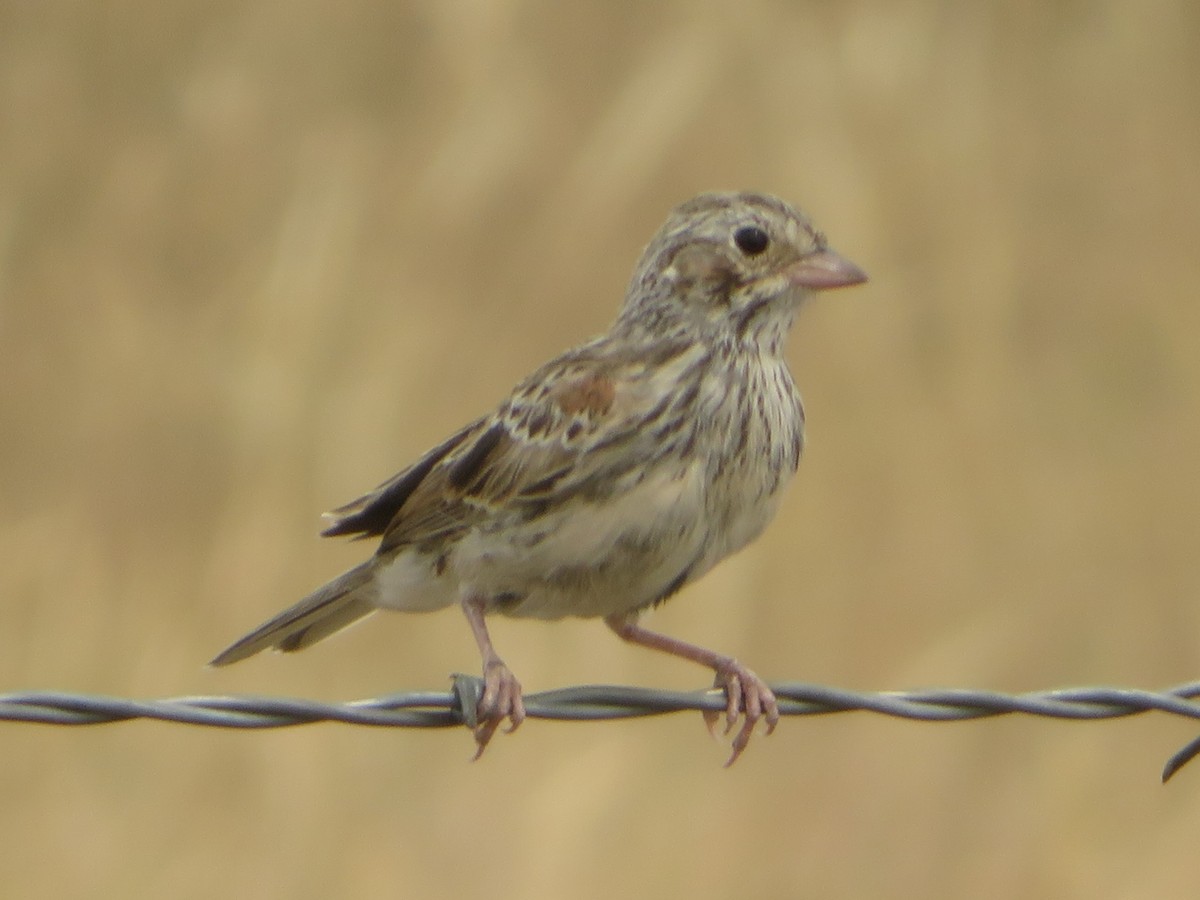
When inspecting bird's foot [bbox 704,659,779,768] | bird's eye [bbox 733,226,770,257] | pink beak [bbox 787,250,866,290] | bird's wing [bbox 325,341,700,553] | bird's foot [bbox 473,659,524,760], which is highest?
bird's eye [bbox 733,226,770,257]

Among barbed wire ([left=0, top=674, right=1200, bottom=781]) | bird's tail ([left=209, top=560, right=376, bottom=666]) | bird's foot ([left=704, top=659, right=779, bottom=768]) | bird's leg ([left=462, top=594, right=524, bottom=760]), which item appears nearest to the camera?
barbed wire ([left=0, top=674, right=1200, bottom=781])

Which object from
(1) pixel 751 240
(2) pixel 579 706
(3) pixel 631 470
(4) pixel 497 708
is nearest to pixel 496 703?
(4) pixel 497 708

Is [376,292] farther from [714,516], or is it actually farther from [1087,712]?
[1087,712]

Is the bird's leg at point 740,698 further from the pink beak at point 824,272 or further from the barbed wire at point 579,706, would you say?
the pink beak at point 824,272

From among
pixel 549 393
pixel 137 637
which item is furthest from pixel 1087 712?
pixel 137 637

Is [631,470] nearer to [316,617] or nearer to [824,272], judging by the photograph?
[824,272]

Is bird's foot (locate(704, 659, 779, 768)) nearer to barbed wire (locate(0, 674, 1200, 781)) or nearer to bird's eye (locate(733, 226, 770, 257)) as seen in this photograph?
barbed wire (locate(0, 674, 1200, 781))

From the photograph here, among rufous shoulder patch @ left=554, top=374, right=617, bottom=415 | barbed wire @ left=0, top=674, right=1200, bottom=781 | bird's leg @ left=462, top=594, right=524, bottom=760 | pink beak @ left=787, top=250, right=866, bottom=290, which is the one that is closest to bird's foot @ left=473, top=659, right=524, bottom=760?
bird's leg @ left=462, top=594, right=524, bottom=760

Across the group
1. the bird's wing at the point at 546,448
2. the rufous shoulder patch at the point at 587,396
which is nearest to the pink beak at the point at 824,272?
the bird's wing at the point at 546,448
